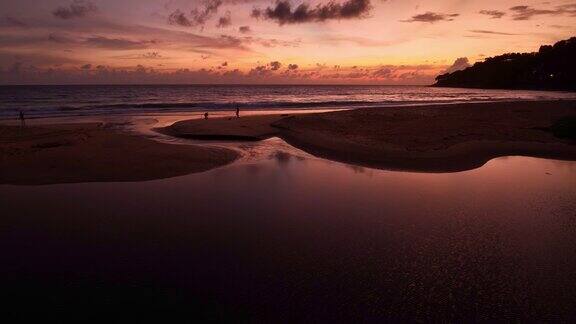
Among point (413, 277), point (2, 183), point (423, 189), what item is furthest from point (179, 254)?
point (2, 183)

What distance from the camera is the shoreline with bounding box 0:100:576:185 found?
50.8 ft

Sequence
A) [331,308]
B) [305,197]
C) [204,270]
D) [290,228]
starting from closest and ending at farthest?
[331,308] → [204,270] → [290,228] → [305,197]

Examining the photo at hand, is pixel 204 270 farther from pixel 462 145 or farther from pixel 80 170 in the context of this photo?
pixel 462 145

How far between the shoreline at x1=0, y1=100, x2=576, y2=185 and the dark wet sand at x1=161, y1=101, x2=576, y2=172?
0.17ft

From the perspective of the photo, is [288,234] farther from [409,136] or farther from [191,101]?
[191,101]

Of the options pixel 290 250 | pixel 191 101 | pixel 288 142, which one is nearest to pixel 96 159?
pixel 288 142

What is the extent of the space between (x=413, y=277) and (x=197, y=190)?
7979 millimetres

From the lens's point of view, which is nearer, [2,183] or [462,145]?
[2,183]

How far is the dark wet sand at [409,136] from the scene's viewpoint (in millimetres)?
17861

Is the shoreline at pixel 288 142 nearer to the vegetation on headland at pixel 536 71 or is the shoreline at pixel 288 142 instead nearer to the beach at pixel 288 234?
the beach at pixel 288 234

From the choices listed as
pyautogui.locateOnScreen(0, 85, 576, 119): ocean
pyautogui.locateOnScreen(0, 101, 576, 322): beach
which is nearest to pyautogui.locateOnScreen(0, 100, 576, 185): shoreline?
pyautogui.locateOnScreen(0, 101, 576, 322): beach

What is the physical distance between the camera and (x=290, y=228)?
933 cm

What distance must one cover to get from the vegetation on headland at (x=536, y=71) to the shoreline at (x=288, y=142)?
98.1 metres

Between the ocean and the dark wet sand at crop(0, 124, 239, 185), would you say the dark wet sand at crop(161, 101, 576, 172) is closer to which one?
the dark wet sand at crop(0, 124, 239, 185)
